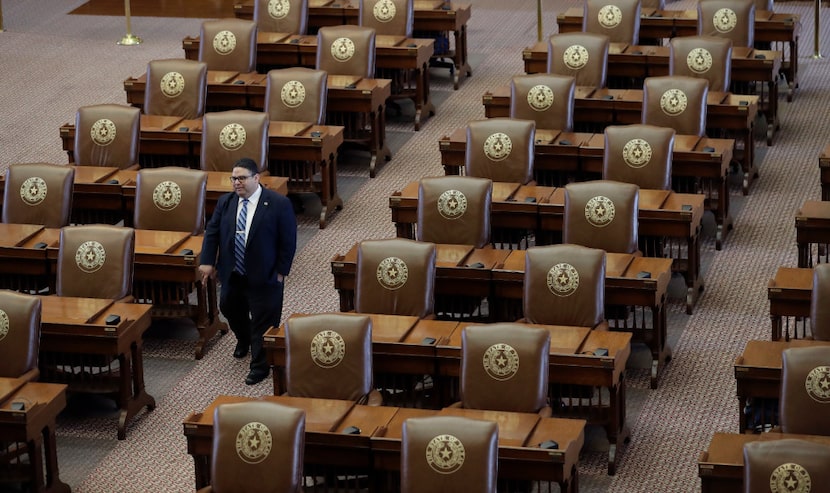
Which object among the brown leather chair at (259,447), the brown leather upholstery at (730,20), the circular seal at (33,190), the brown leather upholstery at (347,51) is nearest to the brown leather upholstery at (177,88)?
the brown leather upholstery at (347,51)

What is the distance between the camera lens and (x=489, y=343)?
283 inches

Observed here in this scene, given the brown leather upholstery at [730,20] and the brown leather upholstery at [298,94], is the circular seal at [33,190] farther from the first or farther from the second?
the brown leather upholstery at [730,20]

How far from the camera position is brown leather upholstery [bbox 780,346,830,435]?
679cm

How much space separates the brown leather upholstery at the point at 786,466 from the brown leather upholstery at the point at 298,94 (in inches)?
210

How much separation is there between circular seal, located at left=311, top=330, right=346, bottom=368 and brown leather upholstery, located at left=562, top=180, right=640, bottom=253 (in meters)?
1.87

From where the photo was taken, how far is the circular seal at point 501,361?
716 cm

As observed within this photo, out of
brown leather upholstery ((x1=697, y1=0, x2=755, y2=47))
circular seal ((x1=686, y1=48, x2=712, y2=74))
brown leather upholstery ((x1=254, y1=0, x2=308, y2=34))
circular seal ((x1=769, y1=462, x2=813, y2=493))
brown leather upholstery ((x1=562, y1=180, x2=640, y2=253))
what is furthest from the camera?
brown leather upholstery ((x1=254, y1=0, x2=308, y2=34))

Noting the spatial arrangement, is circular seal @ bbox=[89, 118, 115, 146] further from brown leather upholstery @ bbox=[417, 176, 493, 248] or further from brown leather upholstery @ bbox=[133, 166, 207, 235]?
brown leather upholstery @ bbox=[417, 176, 493, 248]

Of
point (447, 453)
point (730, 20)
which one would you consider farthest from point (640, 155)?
point (447, 453)

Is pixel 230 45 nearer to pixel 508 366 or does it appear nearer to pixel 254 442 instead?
pixel 508 366

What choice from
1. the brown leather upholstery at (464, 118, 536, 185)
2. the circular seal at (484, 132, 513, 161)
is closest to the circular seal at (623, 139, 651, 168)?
the brown leather upholstery at (464, 118, 536, 185)

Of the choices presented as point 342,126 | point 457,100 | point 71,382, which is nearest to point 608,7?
point 457,100

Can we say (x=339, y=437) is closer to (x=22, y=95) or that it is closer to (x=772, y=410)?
(x=772, y=410)

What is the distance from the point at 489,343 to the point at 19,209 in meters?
3.60
